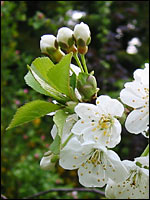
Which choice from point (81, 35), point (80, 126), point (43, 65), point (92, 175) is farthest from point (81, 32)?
point (92, 175)

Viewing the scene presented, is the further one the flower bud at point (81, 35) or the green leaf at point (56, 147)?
the flower bud at point (81, 35)

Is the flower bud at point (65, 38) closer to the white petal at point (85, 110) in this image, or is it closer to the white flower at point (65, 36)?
the white flower at point (65, 36)

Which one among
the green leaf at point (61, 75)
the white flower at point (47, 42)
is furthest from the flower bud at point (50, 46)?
the green leaf at point (61, 75)

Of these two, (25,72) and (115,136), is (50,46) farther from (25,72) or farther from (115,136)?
(25,72)

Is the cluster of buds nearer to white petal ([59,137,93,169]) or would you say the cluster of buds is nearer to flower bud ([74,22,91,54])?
flower bud ([74,22,91,54])

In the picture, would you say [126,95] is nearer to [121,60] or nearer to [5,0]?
[5,0]

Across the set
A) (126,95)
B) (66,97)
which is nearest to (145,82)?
(126,95)
